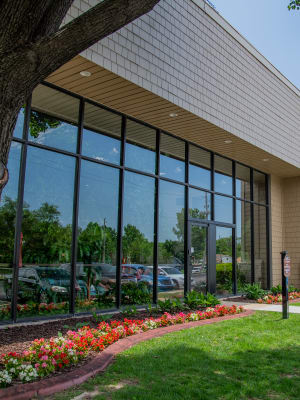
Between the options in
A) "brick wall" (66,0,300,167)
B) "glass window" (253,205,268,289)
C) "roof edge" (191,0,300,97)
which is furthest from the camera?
"glass window" (253,205,268,289)

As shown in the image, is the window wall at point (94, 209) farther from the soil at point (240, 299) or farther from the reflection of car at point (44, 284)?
the soil at point (240, 299)

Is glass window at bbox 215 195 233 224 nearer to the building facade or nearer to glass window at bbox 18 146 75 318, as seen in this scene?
the building facade

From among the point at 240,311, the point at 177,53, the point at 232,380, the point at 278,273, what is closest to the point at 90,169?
the point at 177,53

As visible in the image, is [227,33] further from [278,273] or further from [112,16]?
[278,273]

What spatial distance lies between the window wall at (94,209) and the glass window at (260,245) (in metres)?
2.49

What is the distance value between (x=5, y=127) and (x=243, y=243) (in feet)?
35.4

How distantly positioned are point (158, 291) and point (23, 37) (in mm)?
7109

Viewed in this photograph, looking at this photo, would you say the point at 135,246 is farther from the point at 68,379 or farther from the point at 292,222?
the point at 292,222

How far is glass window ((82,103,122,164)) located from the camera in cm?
826

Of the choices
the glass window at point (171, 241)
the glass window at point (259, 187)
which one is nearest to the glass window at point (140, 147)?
the glass window at point (171, 241)

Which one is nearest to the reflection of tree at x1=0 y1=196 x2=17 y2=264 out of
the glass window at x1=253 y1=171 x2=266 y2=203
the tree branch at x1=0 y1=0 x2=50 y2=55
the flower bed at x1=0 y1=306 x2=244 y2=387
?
the flower bed at x1=0 y1=306 x2=244 y2=387

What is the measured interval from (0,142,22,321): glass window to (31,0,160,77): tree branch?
358cm

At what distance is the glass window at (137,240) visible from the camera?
29.0ft

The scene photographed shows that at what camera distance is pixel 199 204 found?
1112 cm
